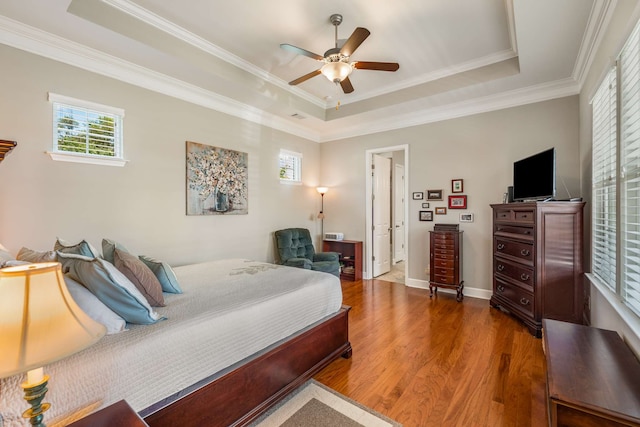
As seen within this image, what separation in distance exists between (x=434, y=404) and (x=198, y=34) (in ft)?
12.8

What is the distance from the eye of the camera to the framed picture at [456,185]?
4293 millimetres

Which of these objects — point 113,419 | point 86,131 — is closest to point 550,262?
point 113,419

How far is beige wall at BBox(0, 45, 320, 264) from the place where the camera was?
249cm

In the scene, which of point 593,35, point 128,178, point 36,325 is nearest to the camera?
point 36,325

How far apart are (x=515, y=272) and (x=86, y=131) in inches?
189

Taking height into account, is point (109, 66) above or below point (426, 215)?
above

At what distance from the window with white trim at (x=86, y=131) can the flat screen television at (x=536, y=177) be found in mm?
4422

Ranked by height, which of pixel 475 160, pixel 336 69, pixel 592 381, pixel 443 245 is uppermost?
pixel 336 69

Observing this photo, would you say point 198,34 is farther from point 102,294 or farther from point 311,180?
point 311,180

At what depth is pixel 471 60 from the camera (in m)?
3.50

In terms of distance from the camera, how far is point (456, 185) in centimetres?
432

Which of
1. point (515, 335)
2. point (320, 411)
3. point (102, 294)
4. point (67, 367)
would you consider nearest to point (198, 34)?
point (102, 294)

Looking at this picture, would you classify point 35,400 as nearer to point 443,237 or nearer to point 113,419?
point 113,419

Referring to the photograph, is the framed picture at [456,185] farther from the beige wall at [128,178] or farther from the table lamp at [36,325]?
the table lamp at [36,325]
